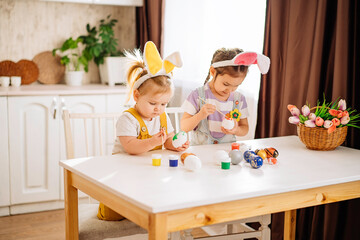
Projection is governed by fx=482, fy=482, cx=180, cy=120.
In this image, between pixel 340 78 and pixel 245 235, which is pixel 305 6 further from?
pixel 245 235

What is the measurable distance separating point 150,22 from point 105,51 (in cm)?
46

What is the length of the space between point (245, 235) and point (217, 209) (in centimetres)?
65

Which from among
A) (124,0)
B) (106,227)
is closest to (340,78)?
(106,227)

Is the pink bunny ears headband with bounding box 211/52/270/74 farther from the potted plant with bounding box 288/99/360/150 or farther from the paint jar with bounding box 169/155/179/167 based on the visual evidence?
the paint jar with bounding box 169/155/179/167

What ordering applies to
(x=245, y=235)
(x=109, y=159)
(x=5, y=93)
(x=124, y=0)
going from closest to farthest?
(x=109, y=159), (x=245, y=235), (x=5, y=93), (x=124, y=0)

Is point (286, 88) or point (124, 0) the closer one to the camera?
point (286, 88)

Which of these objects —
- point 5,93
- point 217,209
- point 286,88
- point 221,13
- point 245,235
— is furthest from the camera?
point 5,93

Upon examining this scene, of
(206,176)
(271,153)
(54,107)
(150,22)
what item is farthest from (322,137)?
(150,22)

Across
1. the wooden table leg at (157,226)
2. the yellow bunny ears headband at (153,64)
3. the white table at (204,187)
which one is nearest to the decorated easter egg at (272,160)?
the white table at (204,187)

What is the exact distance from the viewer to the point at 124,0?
12.0ft

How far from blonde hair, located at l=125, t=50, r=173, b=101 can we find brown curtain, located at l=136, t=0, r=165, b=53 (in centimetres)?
145

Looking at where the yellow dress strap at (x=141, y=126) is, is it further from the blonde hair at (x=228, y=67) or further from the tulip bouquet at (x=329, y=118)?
the tulip bouquet at (x=329, y=118)

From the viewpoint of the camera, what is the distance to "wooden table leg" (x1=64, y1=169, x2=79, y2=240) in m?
1.78

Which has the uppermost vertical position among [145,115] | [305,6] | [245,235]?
[305,6]
